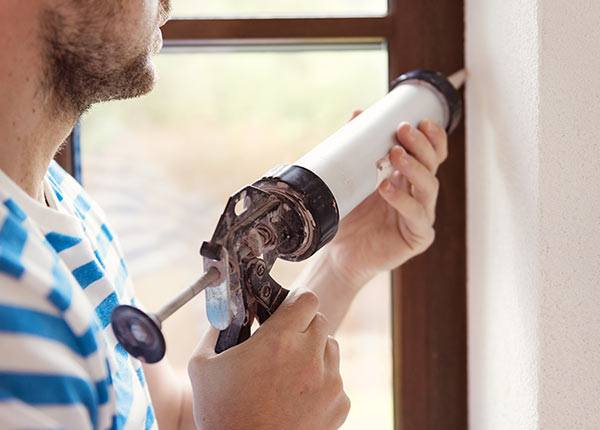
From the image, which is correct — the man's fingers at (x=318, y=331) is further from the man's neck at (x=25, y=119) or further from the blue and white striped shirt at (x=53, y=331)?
the man's neck at (x=25, y=119)

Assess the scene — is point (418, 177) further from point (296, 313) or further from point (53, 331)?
point (53, 331)

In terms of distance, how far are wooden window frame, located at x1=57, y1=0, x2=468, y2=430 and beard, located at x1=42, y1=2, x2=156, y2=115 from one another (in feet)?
1.05

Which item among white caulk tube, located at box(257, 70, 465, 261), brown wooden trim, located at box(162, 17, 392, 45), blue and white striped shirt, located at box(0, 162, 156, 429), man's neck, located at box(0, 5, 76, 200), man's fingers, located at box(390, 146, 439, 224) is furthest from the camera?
brown wooden trim, located at box(162, 17, 392, 45)

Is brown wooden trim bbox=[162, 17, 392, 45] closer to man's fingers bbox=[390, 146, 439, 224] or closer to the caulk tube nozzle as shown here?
the caulk tube nozzle

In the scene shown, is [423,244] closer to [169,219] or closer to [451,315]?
[451,315]

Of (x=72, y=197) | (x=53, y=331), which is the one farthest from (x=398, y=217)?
(x=53, y=331)

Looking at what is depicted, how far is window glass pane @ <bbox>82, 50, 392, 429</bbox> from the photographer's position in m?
→ 1.15

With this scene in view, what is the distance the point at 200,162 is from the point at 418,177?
0.35 metres

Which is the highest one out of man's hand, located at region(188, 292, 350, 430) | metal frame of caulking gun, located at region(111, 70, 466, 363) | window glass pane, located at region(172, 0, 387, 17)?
window glass pane, located at region(172, 0, 387, 17)

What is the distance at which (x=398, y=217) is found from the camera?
104 centimetres

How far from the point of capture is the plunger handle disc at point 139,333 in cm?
61

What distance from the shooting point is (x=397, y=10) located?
1.06 metres

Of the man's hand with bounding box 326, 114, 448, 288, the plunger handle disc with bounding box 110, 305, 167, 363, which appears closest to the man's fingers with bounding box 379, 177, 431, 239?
the man's hand with bounding box 326, 114, 448, 288

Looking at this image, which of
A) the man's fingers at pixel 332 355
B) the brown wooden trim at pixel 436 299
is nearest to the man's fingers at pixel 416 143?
the brown wooden trim at pixel 436 299
